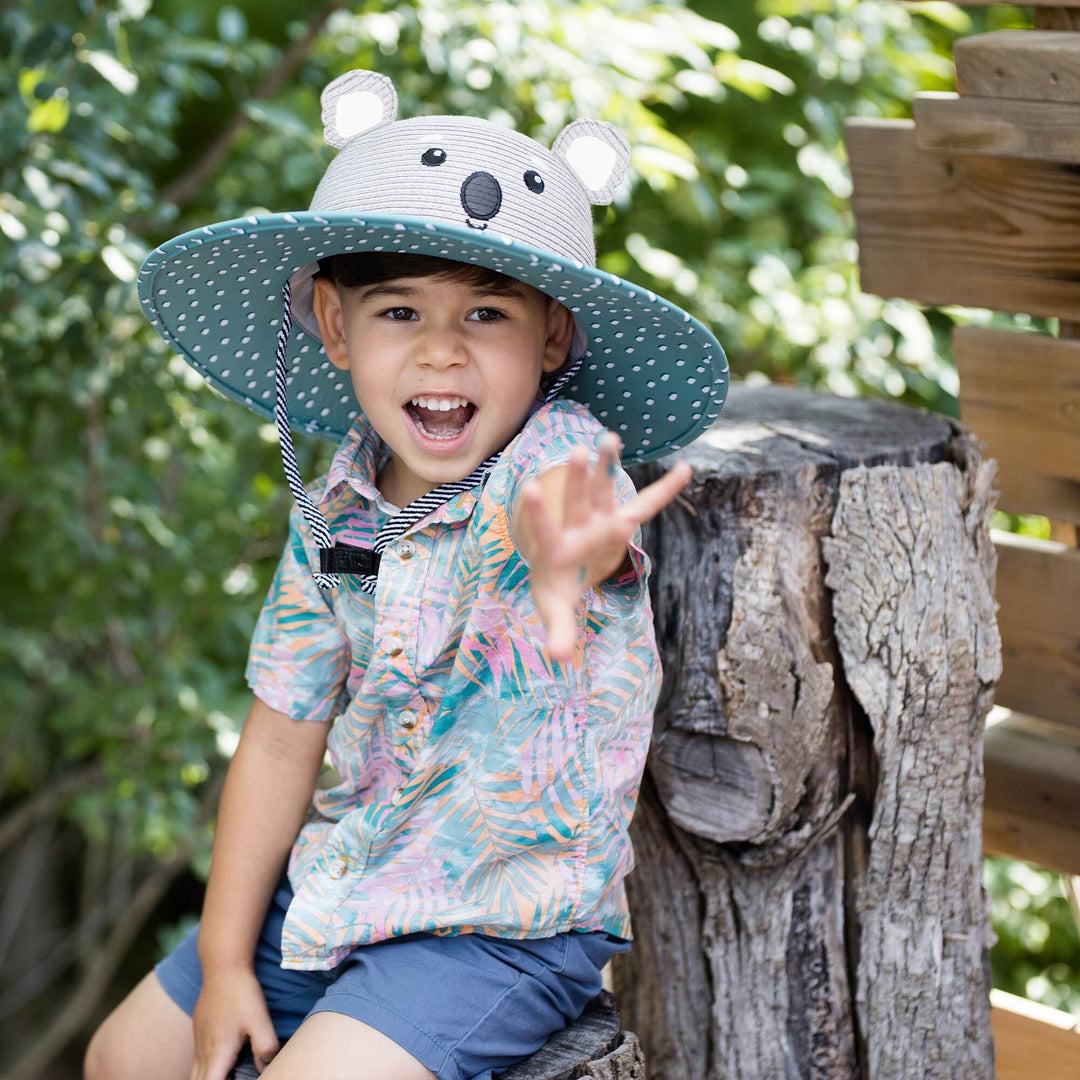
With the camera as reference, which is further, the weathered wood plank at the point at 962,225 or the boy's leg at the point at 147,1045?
the weathered wood plank at the point at 962,225

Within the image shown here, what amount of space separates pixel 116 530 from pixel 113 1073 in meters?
1.23

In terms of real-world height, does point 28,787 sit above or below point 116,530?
below

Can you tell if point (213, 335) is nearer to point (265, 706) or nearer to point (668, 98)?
point (265, 706)

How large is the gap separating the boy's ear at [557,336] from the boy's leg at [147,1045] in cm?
95

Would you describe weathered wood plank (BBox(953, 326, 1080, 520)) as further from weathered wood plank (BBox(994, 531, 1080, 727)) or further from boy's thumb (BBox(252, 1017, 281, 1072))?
boy's thumb (BBox(252, 1017, 281, 1072))

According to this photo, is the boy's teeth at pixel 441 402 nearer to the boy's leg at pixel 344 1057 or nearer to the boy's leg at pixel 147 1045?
the boy's leg at pixel 344 1057

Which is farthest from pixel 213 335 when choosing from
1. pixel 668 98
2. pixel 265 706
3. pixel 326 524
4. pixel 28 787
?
pixel 28 787

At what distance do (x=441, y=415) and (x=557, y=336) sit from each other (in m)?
0.18

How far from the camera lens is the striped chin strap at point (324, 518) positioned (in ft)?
4.86

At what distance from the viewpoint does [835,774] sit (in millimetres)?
1675

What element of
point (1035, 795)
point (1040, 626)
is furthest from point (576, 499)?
point (1035, 795)

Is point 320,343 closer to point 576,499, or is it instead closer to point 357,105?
point 357,105

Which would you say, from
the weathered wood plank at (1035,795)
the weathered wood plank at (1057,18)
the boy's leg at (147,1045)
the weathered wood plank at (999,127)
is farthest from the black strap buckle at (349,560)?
the weathered wood plank at (1057,18)

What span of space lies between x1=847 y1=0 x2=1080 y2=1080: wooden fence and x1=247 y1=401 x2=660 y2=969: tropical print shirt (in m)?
0.91
